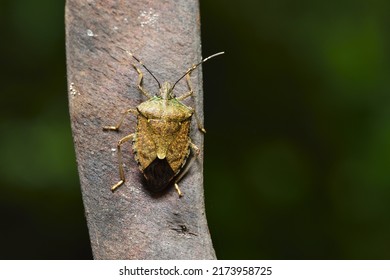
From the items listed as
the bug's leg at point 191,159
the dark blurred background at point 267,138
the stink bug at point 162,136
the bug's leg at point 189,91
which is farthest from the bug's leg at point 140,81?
the dark blurred background at point 267,138

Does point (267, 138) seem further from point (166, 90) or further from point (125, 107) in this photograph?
point (125, 107)

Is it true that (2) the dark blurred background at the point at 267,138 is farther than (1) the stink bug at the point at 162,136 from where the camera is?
Yes

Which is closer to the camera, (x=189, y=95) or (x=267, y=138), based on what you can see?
(x=189, y=95)

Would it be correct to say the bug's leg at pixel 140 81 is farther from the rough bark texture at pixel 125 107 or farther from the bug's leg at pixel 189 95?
the bug's leg at pixel 189 95

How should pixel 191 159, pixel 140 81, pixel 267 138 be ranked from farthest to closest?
pixel 267 138 → pixel 191 159 → pixel 140 81

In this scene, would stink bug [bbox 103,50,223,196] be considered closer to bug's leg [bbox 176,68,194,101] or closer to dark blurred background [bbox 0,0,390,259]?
bug's leg [bbox 176,68,194,101]

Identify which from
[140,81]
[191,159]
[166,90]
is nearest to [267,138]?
[191,159]

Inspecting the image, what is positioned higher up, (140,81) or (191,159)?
(140,81)
